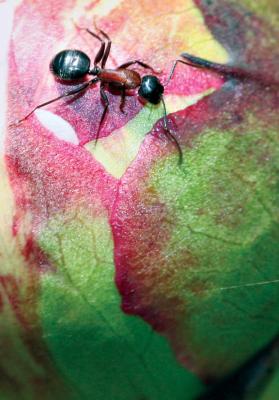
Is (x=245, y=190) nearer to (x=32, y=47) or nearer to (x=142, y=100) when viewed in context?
(x=142, y=100)

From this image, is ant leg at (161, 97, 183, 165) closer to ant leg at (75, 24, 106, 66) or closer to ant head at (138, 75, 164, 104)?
ant head at (138, 75, 164, 104)

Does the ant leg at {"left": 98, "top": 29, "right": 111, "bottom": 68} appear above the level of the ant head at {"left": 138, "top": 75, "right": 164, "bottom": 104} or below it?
above

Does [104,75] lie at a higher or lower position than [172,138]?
higher

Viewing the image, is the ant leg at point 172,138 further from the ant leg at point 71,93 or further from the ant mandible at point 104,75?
the ant leg at point 71,93

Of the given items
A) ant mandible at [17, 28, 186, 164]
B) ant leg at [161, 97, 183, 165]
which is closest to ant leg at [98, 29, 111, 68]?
ant mandible at [17, 28, 186, 164]

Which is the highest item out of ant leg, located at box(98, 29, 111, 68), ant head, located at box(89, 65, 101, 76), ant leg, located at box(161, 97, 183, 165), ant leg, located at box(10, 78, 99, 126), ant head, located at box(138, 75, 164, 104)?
ant leg, located at box(98, 29, 111, 68)

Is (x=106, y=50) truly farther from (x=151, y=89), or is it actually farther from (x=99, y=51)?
(x=151, y=89)

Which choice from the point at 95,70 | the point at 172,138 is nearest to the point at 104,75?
the point at 95,70
